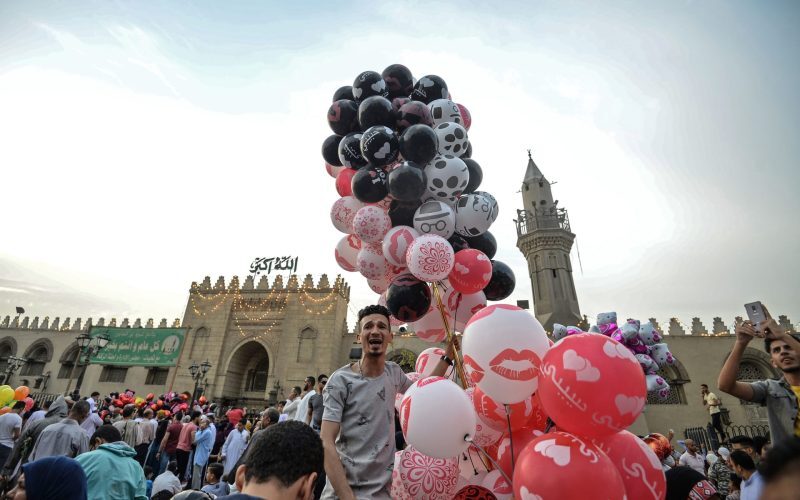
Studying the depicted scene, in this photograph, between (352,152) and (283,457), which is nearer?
(283,457)

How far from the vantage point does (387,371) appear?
2.68 meters

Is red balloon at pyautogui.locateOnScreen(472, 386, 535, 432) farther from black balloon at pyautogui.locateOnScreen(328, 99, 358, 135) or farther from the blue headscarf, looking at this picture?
black balloon at pyautogui.locateOnScreen(328, 99, 358, 135)

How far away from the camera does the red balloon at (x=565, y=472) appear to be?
1.96 meters

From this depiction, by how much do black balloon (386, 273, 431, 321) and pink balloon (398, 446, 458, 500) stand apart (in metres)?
1.63

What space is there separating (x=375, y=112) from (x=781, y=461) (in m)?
4.60

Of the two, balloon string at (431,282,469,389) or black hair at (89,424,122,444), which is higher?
balloon string at (431,282,469,389)

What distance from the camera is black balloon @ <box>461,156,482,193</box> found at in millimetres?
5055

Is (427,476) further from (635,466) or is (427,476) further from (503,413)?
(635,466)

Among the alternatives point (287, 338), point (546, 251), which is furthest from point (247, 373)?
point (546, 251)

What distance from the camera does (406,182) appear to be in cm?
427

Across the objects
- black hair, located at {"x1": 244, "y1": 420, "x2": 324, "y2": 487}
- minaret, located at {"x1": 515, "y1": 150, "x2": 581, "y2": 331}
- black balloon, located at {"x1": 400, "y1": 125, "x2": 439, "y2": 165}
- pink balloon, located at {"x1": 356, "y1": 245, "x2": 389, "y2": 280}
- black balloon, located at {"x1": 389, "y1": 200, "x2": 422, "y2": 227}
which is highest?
minaret, located at {"x1": 515, "y1": 150, "x2": 581, "y2": 331}

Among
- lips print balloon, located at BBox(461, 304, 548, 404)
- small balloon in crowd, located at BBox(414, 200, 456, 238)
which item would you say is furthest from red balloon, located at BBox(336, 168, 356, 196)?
lips print balloon, located at BBox(461, 304, 548, 404)

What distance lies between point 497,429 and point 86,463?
3.62 meters

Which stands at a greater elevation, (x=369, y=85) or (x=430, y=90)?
(x=430, y=90)
